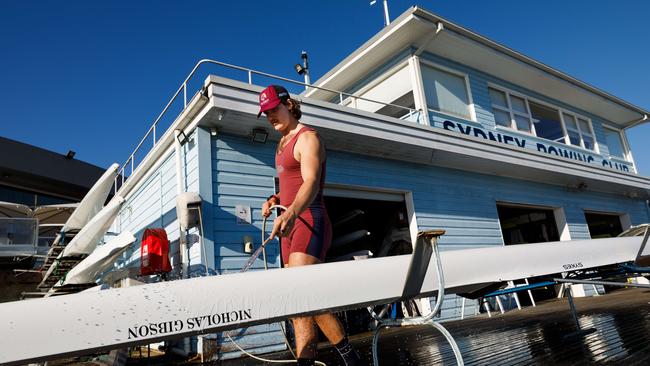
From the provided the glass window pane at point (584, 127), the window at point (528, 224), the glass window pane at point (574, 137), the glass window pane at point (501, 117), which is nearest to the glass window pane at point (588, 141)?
the glass window pane at point (584, 127)

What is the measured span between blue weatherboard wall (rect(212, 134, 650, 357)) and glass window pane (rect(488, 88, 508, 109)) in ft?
7.09

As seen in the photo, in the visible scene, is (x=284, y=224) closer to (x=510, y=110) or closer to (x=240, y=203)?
(x=240, y=203)

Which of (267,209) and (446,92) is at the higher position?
(446,92)

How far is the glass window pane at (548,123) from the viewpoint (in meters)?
11.9

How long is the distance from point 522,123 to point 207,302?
440 inches

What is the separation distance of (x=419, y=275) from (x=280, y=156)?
3.53 ft

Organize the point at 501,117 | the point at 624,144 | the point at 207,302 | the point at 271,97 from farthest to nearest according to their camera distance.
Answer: the point at 624,144, the point at 501,117, the point at 271,97, the point at 207,302

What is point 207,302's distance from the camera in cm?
156

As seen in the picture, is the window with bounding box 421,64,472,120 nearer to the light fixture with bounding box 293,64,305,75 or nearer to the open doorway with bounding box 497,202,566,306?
the open doorway with bounding box 497,202,566,306

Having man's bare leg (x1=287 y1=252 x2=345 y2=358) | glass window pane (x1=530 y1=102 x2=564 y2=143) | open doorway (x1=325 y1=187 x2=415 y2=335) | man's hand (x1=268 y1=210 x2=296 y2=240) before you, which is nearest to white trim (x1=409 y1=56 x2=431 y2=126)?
open doorway (x1=325 y1=187 x2=415 y2=335)

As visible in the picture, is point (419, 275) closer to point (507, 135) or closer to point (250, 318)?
point (250, 318)

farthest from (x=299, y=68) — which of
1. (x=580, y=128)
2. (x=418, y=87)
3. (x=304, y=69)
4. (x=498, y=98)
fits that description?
(x=580, y=128)

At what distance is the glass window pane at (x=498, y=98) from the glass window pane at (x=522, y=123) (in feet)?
1.85

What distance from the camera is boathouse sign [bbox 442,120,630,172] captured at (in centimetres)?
901
